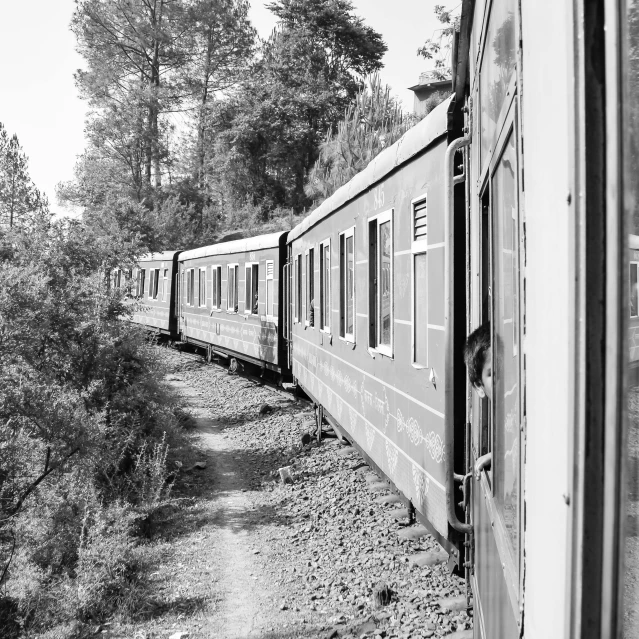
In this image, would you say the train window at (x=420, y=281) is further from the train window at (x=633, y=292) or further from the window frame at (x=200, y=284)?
the window frame at (x=200, y=284)

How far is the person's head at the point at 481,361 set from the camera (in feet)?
7.57

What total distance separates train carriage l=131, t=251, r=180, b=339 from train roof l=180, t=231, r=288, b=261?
9.57ft

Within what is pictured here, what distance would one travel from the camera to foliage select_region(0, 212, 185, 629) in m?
6.21

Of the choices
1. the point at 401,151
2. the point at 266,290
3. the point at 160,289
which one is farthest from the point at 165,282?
the point at 401,151

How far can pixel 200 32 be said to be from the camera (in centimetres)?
3731

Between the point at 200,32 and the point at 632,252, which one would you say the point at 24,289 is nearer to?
the point at 632,252

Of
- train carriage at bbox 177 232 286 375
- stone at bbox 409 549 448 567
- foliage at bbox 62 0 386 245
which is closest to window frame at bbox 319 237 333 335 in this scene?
stone at bbox 409 549 448 567

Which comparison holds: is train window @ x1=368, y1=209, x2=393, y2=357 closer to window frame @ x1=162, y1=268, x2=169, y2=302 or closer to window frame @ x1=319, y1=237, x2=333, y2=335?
window frame @ x1=319, y1=237, x2=333, y2=335

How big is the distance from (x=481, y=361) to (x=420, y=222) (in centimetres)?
222

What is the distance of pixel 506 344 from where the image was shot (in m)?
1.84

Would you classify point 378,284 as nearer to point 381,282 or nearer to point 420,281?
point 381,282

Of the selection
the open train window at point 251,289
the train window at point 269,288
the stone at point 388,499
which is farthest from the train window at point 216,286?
the stone at point 388,499

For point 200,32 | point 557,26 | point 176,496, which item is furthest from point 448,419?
point 200,32

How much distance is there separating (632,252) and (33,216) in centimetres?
1105
